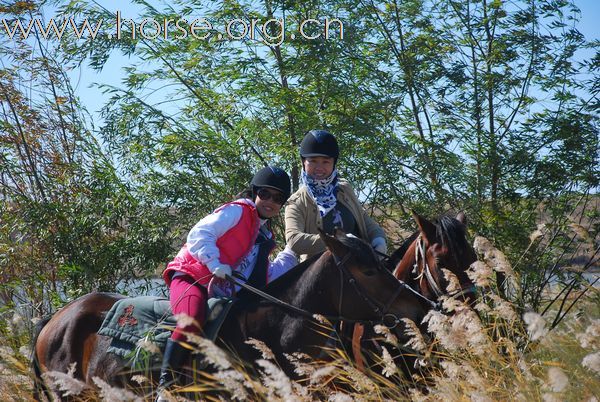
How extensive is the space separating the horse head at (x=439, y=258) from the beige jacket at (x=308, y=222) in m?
0.82

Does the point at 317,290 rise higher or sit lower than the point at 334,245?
lower

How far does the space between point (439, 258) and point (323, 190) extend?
1259mm

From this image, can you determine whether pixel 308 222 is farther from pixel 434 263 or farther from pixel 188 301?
pixel 188 301

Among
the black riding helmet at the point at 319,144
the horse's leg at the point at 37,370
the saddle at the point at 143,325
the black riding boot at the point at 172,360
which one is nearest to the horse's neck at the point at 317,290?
the saddle at the point at 143,325

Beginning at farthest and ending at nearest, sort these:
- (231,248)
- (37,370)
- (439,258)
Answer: (37,370)
(439,258)
(231,248)

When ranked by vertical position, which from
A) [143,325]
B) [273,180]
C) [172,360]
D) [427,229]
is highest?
[273,180]

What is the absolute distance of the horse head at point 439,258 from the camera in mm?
5852

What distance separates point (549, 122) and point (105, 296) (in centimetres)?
542

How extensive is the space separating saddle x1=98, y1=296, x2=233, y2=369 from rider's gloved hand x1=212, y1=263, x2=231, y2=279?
239mm

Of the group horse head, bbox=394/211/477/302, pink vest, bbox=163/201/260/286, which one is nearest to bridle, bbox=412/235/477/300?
horse head, bbox=394/211/477/302

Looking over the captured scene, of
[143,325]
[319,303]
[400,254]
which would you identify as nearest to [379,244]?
[400,254]

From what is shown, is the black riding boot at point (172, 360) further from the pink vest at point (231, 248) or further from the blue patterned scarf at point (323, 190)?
the blue patterned scarf at point (323, 190)

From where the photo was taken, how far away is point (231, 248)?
5.64 meters

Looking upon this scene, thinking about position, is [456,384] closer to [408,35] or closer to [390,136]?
[390,136]
